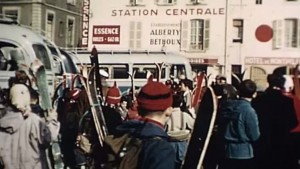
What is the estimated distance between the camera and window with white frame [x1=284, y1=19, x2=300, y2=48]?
4078 centimetres

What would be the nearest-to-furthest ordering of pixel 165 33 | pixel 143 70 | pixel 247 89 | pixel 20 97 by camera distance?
pixel 20 97 → pixel 247 89 → pixel 143 70 → pixel 165 33

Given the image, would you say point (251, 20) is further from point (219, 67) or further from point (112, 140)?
point (112, 140)

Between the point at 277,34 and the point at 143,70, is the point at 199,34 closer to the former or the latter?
the point at 277,34

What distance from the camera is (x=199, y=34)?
136 feet

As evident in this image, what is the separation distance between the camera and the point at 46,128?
657 centimetres

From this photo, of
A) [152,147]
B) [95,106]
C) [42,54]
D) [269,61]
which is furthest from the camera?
[269,61]

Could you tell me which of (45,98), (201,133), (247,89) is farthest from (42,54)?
(201,133)

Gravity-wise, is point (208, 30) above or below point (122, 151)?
above

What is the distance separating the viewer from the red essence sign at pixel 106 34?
40406 millimetres

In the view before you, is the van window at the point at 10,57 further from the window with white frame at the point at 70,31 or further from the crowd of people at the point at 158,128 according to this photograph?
the window with white frame at the point at 70,31

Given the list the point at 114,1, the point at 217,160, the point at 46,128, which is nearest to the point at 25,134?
the point at 46,128

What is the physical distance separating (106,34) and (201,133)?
36387mm

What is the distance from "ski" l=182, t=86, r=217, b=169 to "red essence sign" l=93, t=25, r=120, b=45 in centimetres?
3509

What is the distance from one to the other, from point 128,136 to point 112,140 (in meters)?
0.13
